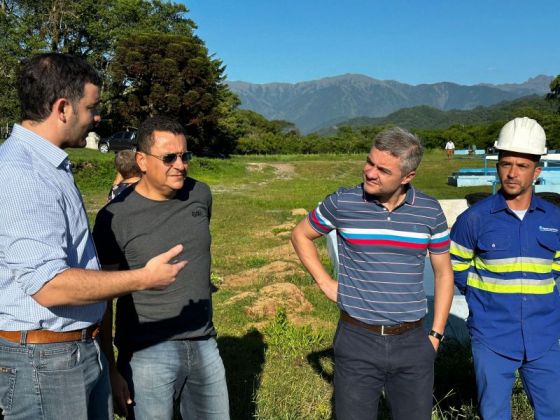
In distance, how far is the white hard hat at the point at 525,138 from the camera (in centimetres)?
267

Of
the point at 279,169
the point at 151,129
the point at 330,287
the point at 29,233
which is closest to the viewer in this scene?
the point at 29,233

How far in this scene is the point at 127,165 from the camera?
5215 mm

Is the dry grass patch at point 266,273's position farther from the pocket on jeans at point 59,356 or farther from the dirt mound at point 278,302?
the pocket on jeans at point 59,356

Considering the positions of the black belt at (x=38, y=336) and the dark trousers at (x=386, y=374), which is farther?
the dark trousers at (x=386, y=374)

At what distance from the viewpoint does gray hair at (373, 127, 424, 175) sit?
8.14 feet

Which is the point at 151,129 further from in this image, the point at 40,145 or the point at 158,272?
the point at 158,272

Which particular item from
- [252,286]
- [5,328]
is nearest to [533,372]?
[5,328]

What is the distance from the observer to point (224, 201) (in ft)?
57.3

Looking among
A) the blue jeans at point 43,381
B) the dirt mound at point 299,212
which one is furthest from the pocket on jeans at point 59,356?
the dirt mound at point 299,212

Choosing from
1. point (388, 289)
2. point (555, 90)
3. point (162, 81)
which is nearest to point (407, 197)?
point (388, 289)

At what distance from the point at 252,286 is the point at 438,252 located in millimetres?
4861

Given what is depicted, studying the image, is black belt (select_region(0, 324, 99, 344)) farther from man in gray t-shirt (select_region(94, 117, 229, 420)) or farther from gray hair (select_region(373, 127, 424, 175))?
gray hair (select_region(373, 127, 424, 175))

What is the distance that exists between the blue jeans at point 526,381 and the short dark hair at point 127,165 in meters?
3.73

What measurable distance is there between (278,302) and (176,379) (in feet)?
12.4
